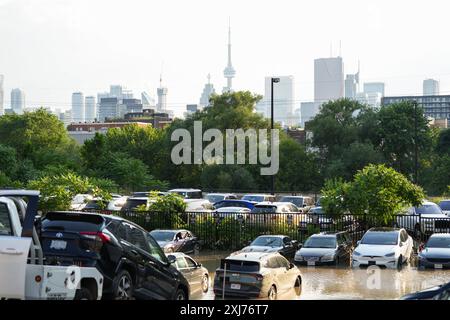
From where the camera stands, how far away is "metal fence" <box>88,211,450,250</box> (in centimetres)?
2950

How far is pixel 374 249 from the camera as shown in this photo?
24781mm

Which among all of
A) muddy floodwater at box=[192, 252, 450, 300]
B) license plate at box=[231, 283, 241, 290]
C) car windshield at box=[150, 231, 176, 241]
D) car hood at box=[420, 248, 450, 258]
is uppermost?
car windshield at box=[150, 231, 176, 241]

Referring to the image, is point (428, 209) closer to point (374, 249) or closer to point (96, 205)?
point (374, 249)

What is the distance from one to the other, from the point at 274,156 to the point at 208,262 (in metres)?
37.2

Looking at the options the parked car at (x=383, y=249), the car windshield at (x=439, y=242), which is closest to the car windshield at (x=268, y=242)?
the parked car at (x=383, y=249)

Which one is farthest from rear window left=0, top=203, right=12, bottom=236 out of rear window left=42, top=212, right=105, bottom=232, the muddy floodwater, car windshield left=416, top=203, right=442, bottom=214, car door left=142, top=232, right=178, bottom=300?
car windshield left=416, top=203, right=442, bottom=214

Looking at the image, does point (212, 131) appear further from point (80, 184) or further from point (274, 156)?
point (80, 184)

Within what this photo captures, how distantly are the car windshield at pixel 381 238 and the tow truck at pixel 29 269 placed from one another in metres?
15.5

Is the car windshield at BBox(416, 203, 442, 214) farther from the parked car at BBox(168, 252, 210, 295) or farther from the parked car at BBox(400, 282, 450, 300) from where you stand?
the parked car at BBox(400, 282, 450, 300)

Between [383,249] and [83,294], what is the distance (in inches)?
602

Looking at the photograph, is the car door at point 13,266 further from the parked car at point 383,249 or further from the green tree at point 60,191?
the green tree at point 60,191

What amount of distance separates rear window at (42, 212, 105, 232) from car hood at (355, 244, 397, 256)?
14055mm

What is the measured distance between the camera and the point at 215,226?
30.4 metres

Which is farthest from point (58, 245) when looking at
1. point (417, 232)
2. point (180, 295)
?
point (417, 232)
